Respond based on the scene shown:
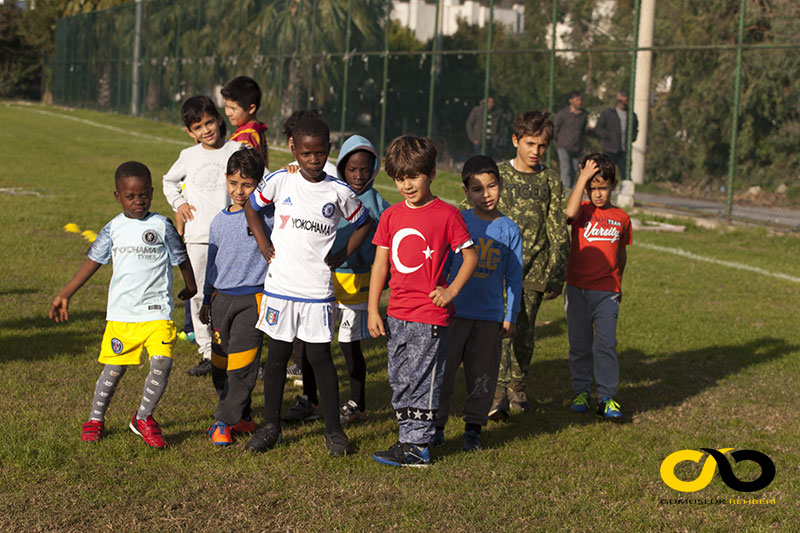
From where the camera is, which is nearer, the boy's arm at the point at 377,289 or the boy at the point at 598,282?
the boy's arm at the point at 377,289

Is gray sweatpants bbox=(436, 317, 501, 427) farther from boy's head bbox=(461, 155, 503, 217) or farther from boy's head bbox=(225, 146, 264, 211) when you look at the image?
boy's head bbox=(225, 146, 264, 211)

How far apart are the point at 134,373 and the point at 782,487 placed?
403cm

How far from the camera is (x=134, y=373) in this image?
21.3 feet

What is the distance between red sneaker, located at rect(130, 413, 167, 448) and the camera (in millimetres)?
5008

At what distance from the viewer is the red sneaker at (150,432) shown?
5.01 m

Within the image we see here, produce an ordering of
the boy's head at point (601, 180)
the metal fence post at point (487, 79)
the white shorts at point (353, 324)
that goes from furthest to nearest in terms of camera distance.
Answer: the metal fence post at point (487, 79), the boy's head at point (601, 180), the white shorts at point (353, 324)

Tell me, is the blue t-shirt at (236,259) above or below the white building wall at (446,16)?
below

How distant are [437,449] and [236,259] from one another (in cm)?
150

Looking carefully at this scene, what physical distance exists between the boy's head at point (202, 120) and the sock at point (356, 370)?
166 cm

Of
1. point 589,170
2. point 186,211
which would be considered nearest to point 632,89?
point 589,170

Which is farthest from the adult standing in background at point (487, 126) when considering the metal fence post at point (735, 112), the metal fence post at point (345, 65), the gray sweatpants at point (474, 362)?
the gray sweatpants at point (474, 362)

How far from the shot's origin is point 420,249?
4.77 m

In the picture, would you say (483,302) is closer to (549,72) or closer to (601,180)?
(601,180)

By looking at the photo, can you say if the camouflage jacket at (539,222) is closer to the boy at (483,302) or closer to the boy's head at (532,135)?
the boy's head at (532,135)
